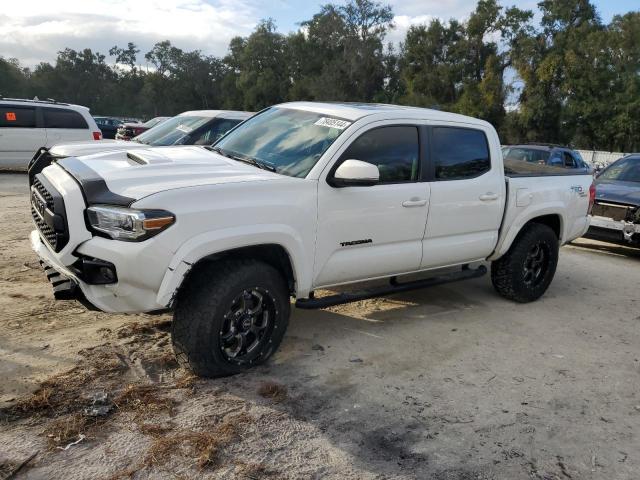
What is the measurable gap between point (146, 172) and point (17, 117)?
12.4 m

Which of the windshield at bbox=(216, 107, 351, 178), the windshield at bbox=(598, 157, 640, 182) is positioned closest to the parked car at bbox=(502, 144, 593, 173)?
the windshield at bbox=(598, 157, 640, 182)

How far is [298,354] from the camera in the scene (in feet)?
14.3

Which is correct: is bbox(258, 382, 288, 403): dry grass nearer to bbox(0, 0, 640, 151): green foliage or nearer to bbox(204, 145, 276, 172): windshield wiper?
bbox(204, 145, 276, 172): windshield wiper

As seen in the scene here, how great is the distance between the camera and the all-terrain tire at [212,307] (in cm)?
356

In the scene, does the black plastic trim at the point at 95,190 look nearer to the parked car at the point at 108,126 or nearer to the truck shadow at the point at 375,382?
the truck shadow at the point at 375,382

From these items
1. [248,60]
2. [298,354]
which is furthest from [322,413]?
[248,60]

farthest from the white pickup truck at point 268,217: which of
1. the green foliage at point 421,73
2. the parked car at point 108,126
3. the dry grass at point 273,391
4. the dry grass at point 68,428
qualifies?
the green foliage at point 421,73

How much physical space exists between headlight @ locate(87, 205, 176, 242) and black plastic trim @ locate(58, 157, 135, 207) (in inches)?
1.4

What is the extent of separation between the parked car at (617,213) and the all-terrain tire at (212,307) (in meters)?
6.53

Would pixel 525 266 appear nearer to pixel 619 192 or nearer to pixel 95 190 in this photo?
pixel 619 192

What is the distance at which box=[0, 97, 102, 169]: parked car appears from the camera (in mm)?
13906

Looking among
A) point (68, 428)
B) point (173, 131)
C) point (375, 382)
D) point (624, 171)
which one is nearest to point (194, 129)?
point (173, 131)

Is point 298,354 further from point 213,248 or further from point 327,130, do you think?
point 327,130

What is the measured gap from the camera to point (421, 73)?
49.8 metres
